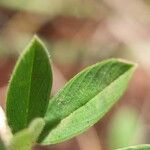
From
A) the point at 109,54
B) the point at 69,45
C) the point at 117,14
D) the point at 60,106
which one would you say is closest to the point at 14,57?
the point at 69,45

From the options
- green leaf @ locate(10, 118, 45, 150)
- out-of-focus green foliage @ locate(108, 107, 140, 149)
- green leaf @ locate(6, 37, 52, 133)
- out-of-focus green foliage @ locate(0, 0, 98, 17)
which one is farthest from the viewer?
out-of-focus green foliage @ locate(0, 0, 98, 17)

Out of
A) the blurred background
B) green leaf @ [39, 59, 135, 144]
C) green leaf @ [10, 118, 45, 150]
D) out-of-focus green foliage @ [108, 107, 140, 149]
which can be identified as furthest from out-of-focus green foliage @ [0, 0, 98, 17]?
green leaf @ [10, 118, 45, 150]

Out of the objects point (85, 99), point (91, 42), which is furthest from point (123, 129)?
point (85, 99)

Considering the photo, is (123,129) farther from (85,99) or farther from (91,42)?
(85,99)

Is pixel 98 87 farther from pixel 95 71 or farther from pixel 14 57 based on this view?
pixel 14 57

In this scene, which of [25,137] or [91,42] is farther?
[91,42]

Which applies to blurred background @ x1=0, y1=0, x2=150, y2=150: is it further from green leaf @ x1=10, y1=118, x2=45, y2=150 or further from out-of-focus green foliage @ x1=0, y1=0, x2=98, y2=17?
green leaf @ x1=10, y1=118, x2=45, y2=150
